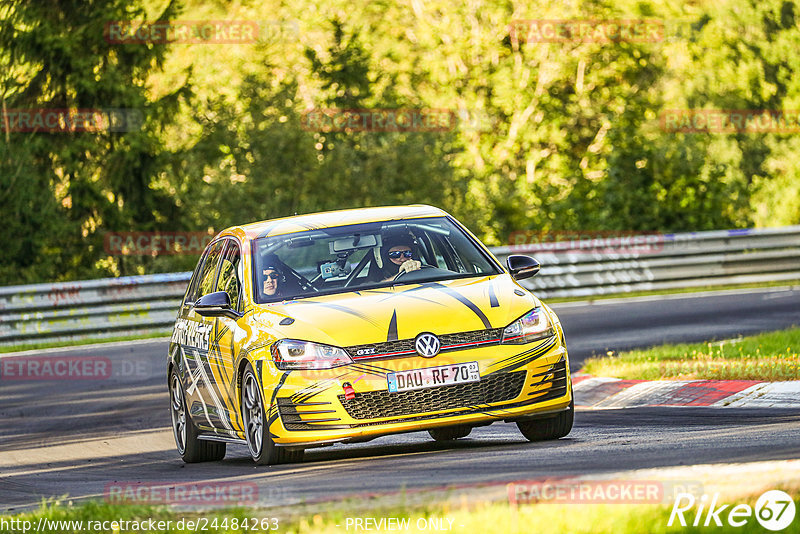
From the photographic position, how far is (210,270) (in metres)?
11.1

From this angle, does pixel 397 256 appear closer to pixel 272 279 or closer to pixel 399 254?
pixel 399 254

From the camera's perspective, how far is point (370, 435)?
339 inches

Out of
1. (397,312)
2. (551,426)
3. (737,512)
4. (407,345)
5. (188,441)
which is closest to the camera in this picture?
(737,512)

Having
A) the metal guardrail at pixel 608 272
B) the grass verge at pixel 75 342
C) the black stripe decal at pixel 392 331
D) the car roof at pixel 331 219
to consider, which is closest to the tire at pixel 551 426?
the black stripe decal at pixel 392 331

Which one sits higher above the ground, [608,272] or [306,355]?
[306,355]

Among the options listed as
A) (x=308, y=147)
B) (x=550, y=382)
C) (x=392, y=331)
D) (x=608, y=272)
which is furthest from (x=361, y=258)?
(x=308, y=147)

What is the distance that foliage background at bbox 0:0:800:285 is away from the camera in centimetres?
2872

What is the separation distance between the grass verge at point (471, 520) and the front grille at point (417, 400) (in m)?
2.07

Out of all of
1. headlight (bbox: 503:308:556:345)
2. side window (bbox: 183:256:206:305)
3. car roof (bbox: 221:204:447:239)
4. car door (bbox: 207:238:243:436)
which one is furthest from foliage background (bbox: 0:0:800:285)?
headlight (bbox: 503:308:556:345)

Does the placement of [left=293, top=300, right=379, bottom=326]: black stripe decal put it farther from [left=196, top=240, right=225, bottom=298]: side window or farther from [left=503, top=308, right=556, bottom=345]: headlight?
[left=196, top=240, right=225, bottom=298]: side window

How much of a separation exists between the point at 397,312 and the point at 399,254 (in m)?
1.18

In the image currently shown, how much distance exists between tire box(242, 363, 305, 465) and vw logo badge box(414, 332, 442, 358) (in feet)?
3.44

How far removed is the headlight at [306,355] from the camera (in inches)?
339

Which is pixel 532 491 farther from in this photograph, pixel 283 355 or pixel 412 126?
pixel 412 126
